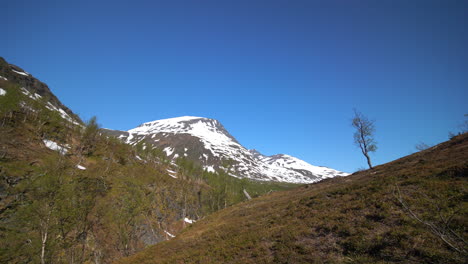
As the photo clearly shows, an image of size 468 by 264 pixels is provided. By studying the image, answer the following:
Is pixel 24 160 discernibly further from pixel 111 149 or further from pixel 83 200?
pixel 111 149

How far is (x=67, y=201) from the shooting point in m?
23.7

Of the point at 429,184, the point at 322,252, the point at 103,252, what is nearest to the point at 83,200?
the point at 103,252

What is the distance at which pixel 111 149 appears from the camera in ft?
324

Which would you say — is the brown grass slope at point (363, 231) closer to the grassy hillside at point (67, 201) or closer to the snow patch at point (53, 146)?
the grassy hillside at point (67, 201)

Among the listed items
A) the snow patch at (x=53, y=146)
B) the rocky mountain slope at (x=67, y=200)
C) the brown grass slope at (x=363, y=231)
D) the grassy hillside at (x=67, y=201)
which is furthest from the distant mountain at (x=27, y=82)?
the brown grass slope at (x=363, y=231)

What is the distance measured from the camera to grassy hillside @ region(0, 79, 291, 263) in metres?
22.5

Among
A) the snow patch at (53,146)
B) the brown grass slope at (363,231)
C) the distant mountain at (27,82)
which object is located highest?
the distant mountain at (27,82)

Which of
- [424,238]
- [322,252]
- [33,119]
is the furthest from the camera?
[33,119]

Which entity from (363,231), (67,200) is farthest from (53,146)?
(363,231)

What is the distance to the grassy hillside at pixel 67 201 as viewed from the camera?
22.5 meters

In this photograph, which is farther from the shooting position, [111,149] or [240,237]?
[111,149]

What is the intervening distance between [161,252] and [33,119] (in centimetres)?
9113

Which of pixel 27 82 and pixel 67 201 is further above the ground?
pixel 27 82

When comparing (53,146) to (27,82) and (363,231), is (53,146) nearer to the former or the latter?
(363,231)
